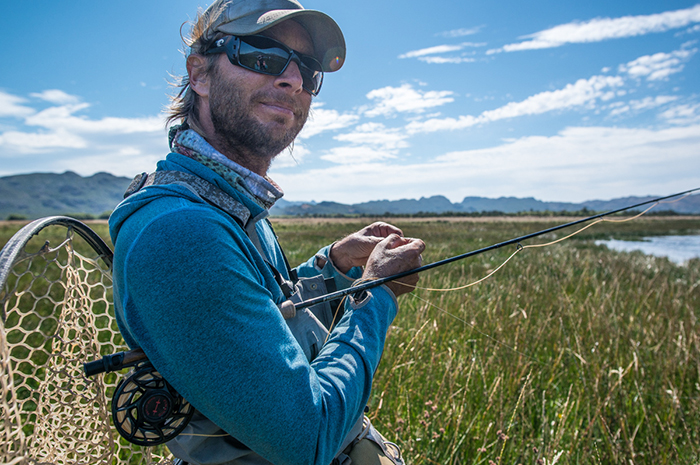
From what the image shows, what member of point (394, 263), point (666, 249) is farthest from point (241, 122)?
point (666, 249)

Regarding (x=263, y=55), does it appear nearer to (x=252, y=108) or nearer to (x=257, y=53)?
(x=257, y=53)

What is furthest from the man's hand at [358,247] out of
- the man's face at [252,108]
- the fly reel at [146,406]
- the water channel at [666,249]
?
the water channel at [666,249]

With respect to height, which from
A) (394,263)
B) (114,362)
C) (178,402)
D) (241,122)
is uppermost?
(241,122)

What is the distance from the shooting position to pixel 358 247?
2.12 metres

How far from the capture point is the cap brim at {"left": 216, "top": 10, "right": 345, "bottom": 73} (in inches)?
64.1

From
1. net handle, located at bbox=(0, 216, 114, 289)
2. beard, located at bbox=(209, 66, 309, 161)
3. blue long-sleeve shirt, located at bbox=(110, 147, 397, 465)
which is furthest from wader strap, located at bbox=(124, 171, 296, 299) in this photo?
beard, located at bbox=(209, 66, 309, 161)

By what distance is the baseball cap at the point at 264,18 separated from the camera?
1.63 m

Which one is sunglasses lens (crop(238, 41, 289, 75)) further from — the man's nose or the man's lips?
the man's lips

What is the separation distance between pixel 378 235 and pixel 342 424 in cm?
124

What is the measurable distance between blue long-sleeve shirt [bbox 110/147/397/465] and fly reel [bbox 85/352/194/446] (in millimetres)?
103

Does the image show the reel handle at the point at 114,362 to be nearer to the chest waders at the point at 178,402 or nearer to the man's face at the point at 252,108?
the chest waders at the point at 178,402

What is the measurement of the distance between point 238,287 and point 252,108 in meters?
0.92

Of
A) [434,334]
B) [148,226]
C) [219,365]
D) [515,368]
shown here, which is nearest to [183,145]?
[148,226]

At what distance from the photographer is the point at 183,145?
148cm
